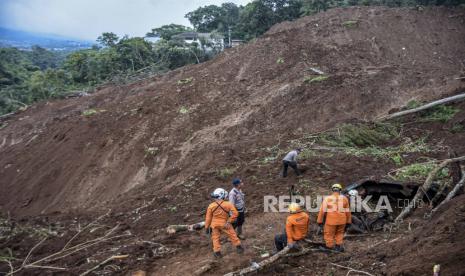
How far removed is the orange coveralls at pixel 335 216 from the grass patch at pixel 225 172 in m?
4.97

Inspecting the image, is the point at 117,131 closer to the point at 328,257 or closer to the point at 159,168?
the point at 159,168

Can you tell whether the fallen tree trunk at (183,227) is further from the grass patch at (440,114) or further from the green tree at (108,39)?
the green tree at (108,39)

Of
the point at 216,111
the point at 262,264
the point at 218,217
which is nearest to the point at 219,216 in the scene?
the point at 218,217

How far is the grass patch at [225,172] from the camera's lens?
11.5 metres

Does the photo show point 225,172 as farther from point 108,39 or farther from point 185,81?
point 108,39

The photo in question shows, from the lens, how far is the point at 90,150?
16.8 m

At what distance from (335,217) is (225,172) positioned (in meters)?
5.30

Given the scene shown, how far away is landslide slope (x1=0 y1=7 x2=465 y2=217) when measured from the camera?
1461 centimetres

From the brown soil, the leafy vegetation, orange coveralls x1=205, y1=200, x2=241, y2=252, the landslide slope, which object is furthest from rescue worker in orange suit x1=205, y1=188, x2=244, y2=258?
the leafy vegetation

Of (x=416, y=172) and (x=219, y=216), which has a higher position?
(x=219, y=216)

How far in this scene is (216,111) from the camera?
17.5 m

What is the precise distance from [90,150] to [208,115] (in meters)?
4.51

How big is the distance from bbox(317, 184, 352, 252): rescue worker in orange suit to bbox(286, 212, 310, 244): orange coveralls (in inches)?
12.6

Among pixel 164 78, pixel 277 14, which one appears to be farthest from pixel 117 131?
pixel 277 14
